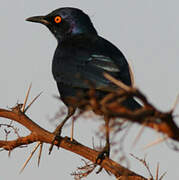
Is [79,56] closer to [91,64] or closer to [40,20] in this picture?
[91,64]

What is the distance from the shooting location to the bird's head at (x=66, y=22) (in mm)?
7016

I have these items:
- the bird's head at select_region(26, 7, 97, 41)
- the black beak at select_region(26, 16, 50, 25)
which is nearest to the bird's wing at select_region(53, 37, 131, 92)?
the bird's head at select_region(26, 7, 97, 41)

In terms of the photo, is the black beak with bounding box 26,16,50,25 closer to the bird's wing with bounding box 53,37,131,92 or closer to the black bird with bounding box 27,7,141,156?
the black bird with bounding box 27,7,141,156

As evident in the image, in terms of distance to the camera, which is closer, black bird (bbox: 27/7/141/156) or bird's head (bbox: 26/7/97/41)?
black bird (bbox: 27/7/141/156)

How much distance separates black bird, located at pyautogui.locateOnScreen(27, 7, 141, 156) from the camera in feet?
16.0

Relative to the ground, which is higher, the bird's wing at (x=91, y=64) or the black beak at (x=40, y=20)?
the black beak at (x=40, y=20)

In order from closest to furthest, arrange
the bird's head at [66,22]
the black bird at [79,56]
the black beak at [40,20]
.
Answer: the black bird at [79,56] → the bird's head at [66,22] → the black beak at [40,20]

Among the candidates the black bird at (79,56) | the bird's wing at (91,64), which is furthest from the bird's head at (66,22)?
the bird's wing at (91,64)

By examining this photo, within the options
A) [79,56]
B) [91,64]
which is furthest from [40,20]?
[91,64]

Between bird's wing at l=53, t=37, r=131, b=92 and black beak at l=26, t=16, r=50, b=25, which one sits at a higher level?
black beak at l=26, t=16, r=50, b=25

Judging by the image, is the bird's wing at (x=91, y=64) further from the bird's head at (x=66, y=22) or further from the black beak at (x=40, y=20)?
the black beak at (x=40, y=20)

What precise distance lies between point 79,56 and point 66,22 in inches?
68.1

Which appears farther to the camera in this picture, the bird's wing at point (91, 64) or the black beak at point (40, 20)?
the black beak at point (40, 20)

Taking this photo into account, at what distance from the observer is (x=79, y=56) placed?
5.51 meters
